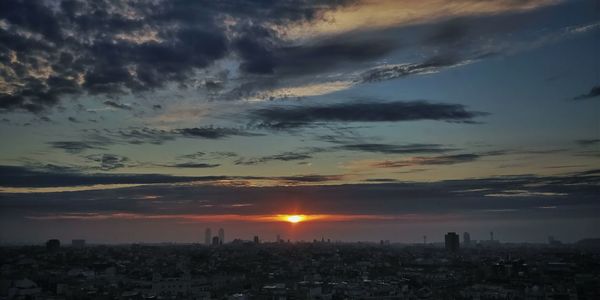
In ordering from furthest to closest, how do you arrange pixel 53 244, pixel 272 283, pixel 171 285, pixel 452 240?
1. pixel 452 240
2. pixel 53 244
3. pixel 272 283
4. pixel 171 285

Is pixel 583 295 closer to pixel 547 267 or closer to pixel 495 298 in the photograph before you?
pixel 495 298

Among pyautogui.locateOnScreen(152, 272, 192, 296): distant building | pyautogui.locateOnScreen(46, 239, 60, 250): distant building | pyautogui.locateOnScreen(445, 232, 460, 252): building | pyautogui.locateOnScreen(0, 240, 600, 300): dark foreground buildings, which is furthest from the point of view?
pyautogui.locateOnScreen(445, 232, 460, 252): building

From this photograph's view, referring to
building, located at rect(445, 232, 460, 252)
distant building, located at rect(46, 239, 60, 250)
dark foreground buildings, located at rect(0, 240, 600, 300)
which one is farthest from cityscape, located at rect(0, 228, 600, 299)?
building, located at rect(445, 232, 460, 252)

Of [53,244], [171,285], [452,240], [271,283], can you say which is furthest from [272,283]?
[452,240]

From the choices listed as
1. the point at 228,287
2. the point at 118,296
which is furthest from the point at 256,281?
the point at 118,296

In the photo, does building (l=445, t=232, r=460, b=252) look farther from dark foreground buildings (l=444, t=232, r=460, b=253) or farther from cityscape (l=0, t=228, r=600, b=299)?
cityscape (l=0, t=228, r=600, b=299)

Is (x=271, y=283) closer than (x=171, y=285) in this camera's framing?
No

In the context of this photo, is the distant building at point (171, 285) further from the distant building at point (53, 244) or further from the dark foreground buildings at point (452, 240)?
the dark foreground buildings at point (452, 240)

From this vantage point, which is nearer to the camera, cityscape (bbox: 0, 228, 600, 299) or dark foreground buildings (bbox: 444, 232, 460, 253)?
cityscape (bbox: 0, 228, 600, 299)

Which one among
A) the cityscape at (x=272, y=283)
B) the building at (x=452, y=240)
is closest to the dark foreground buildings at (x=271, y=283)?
the cityscape at (x=272, y=283)

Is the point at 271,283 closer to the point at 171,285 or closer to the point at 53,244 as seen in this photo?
the point at 171,285

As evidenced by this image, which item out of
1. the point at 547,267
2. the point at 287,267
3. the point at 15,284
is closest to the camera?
the point at 15,284
